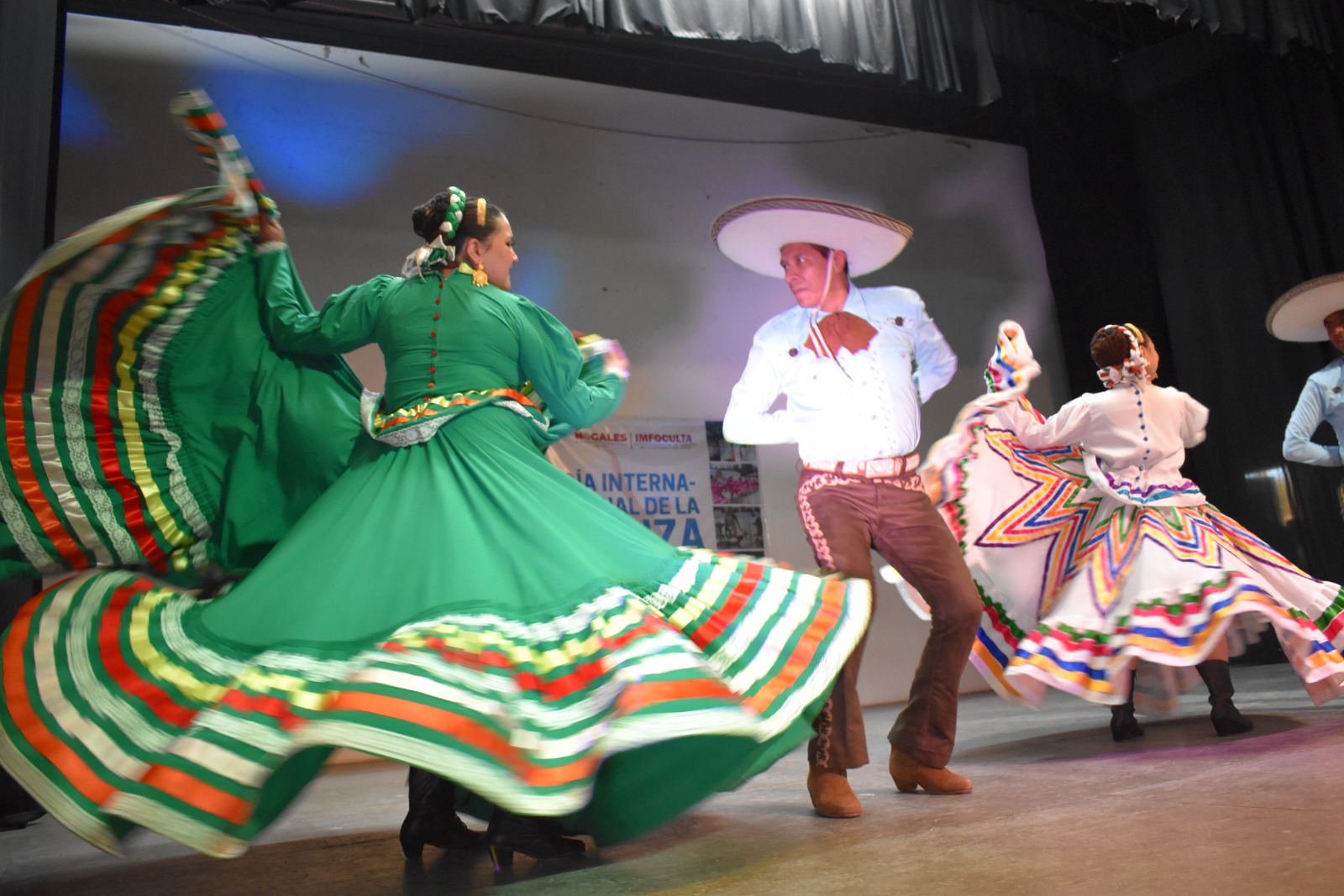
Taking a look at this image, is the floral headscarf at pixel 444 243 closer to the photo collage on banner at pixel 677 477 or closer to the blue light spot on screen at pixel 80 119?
the photo collage on banner at pixel 677 477

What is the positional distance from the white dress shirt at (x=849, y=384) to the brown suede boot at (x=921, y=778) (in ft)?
2.61

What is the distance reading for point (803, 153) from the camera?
683 centimetres

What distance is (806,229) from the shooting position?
310cm

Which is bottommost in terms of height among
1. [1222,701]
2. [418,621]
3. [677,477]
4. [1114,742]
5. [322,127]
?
[1114,742]

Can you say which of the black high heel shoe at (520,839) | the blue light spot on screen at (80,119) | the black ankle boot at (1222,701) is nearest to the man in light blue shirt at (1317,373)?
the black ankle boot at (1222,701)

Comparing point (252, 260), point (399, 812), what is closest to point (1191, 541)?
point (399, 812)

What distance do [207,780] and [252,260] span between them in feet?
4.16

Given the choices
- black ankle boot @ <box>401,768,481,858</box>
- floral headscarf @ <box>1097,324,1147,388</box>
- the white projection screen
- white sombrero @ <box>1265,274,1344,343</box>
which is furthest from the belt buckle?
the white projection screen

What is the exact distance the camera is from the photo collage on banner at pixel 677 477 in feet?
18.7

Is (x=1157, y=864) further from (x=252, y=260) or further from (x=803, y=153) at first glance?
(x=803, y=153)

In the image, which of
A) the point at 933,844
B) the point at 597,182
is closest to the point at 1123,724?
the point at 933,844

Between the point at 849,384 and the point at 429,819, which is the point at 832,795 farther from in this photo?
the point at 849,384

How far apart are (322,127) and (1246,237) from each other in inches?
218

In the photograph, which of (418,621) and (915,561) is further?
(915,561)
